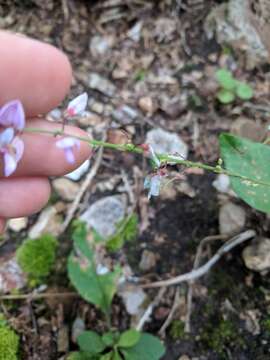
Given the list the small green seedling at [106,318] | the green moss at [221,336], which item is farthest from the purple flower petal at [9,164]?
Result: the green moss at [221,336]

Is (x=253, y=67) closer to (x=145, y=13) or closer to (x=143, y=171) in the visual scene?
(x=145, y=13)

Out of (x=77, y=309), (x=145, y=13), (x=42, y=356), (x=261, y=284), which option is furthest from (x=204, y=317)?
(x=145, y=13)

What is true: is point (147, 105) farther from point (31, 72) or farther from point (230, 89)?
point (31, 72)

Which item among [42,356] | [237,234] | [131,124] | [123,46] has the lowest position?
[42,356]

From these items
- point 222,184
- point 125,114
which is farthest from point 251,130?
point 125,114

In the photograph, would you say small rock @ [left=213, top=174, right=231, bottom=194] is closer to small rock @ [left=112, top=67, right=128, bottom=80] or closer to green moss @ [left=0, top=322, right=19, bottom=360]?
small rock @ [left=112, top=67, right=128, bottom=80]

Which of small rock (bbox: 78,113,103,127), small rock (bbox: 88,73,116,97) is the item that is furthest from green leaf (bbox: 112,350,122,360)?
small rock (bbox: 88,73,116,97)
